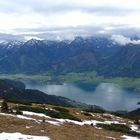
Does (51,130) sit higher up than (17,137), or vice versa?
(17,137)

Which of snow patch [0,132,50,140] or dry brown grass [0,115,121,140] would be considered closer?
snow patch [0,132,50,140]

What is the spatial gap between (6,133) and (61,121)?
995cm

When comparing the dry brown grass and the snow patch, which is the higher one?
the snow patch

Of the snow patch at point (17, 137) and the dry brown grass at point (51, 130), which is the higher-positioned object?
the snow patch at point (17, 137)

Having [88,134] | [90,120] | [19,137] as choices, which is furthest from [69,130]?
[90,120]

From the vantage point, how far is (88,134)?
97.1 ft

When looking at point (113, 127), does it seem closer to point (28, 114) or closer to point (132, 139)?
point (132, 139)

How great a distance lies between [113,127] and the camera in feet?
121

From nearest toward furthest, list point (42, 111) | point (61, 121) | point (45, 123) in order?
point (45, 123), point (61, 121), point (42, 111)

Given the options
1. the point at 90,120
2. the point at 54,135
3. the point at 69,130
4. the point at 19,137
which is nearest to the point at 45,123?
the point at 69,130

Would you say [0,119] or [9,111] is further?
[9,111]

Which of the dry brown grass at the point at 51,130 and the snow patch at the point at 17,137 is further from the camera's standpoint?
the dry brown grass at the point at 51,130

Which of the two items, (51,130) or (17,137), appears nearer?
(17,137)

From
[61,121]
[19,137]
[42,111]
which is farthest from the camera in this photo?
[42,111]
